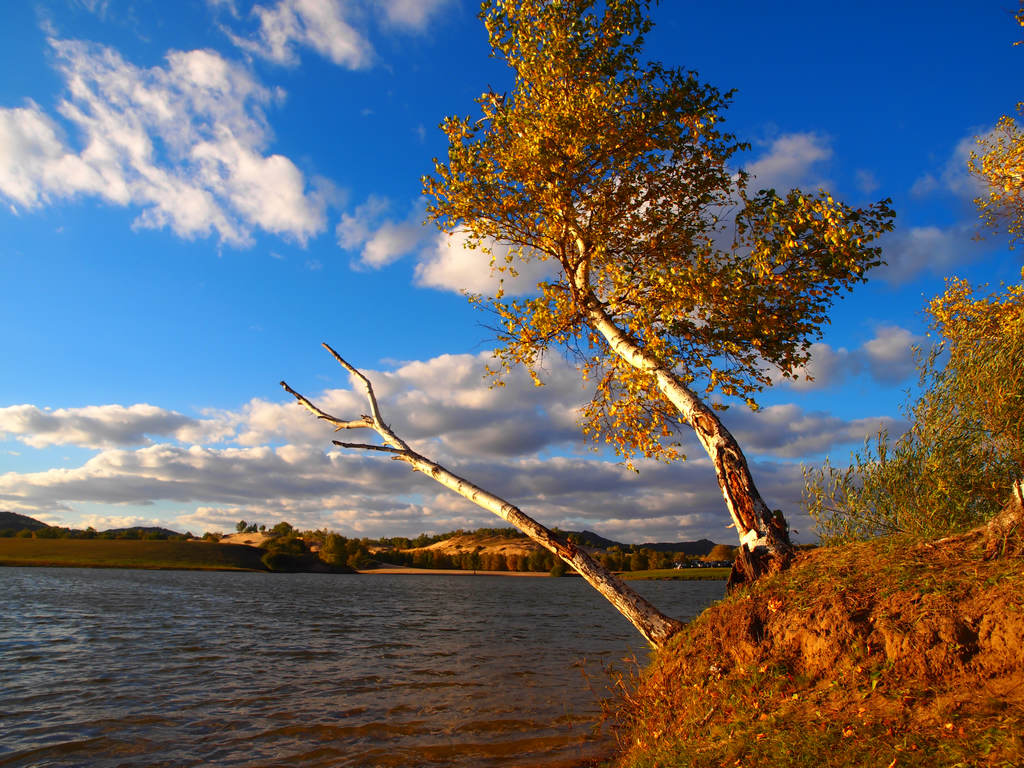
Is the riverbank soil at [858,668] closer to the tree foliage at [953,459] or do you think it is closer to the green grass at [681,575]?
the tree foliage at [953,459]

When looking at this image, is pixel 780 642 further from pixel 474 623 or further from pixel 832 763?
pixel 474 623

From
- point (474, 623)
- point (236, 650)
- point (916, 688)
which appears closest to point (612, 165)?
point (916, 688)

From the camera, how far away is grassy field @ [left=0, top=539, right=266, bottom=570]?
12900cm

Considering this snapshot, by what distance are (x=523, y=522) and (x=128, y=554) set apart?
560ft

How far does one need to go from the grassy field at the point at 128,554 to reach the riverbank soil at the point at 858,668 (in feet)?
511

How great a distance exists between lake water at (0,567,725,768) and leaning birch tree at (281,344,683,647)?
2.86 meters

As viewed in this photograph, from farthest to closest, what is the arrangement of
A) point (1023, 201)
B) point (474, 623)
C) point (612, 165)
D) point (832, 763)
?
1. point (474, 623)
2. point (1023, 201)
3. point (612, 165)
4. point (832, 763)

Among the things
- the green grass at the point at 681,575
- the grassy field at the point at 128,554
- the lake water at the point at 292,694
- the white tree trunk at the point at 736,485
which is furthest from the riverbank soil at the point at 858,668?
the green grass at the point at 681,575

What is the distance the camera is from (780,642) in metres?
9.16

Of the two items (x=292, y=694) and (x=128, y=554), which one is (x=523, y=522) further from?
(x=128, y=554)

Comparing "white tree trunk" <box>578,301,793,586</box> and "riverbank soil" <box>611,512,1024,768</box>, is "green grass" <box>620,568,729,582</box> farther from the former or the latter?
"riverbank soil" <box>611,512,1024,768</box>

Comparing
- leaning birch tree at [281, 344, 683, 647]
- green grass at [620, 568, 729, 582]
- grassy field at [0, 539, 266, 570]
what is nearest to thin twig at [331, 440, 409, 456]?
leaning birch tree at [281, 344, 683, 647]

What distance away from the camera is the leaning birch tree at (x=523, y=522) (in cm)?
1207

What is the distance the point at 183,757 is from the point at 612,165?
57.1 feet
